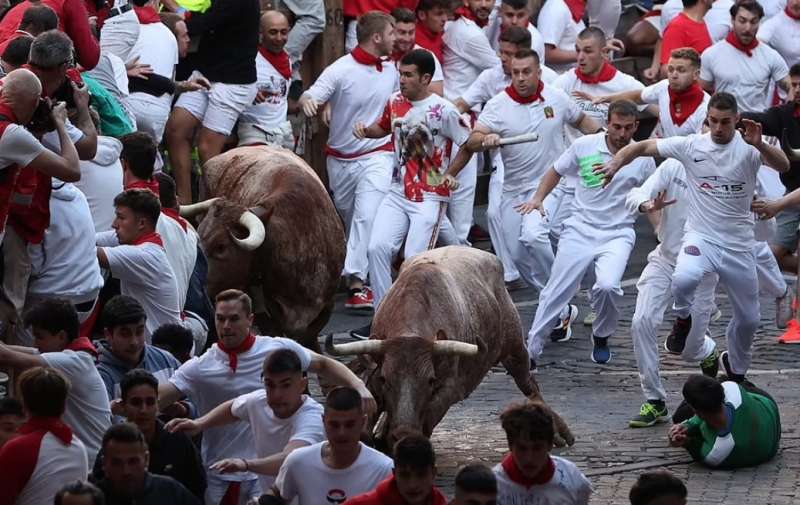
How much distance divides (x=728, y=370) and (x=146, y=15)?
18.2ft

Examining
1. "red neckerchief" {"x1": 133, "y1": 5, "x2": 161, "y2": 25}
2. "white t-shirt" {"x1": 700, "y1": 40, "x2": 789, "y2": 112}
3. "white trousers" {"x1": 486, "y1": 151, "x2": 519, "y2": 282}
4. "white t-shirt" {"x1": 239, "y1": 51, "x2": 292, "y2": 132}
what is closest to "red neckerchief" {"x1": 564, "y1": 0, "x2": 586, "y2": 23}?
"white t-shirt" {"x1": 700, "y1": 40, "x2": 789, "y2": 112}

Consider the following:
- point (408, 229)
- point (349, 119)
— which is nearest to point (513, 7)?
point (349, 119)

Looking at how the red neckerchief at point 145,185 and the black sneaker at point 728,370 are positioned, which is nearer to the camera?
the red neckerchief at point 145,185

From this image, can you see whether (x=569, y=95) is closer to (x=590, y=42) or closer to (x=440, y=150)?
(x=590, y=42)

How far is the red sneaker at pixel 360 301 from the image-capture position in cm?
1780

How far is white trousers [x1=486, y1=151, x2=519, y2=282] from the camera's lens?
18.3 metres

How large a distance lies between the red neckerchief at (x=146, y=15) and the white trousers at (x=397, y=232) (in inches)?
94.3

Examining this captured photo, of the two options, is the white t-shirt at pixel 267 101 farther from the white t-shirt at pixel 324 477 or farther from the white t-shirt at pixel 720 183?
the white t-shirt at pixel 324 477

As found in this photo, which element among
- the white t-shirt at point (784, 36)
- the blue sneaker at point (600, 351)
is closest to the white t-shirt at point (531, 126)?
the blue sneaker at point (600, 351)

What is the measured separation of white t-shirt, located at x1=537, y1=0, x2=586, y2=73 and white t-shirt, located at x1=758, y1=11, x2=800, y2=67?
2.07 m

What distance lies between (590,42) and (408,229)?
308 centimetres

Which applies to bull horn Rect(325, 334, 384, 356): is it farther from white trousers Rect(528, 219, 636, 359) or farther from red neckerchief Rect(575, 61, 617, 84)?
red neckerchief Rect(575, 61, 617, 84)

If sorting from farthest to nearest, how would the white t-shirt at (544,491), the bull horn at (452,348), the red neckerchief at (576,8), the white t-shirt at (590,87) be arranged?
A: the red neckerchief at (576,8)
the white t-shirt at (590,87)
the bull horn at (452,348)
the white t-shirt at (544,491)

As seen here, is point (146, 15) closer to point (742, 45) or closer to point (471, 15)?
point (471, 15)
